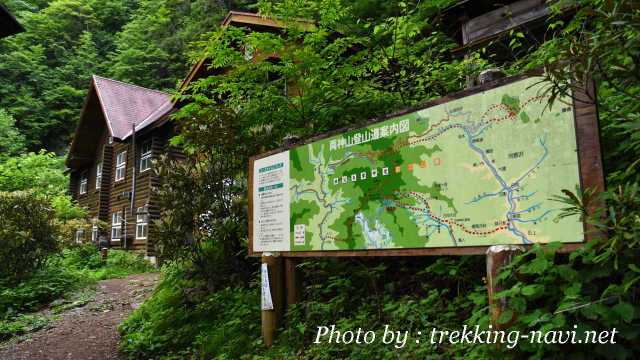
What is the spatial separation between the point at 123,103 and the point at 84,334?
1767 centimetres

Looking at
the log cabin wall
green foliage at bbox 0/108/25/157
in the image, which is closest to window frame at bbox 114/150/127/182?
the log cabin wall

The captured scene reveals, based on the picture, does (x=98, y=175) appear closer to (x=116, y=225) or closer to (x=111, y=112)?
(x=116, y=225)

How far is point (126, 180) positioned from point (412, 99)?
19801 millimetres

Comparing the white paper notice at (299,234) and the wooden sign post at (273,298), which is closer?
the white paper notice at (299,234)

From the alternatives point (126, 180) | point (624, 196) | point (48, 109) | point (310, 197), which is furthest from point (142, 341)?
point (48, 109)

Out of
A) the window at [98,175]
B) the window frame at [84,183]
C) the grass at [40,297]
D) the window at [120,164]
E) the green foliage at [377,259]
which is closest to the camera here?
the green foliage at [377,259]

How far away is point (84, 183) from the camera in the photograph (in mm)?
28766

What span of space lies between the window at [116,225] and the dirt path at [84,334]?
11499mm

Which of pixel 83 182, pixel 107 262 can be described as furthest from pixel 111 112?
pixel 83 182

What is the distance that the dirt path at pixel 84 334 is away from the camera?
Result: 6996 mm

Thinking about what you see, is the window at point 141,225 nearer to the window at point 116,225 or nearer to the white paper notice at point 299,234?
the window at point 116,225

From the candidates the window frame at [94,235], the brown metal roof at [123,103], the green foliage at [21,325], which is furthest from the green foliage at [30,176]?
the green foliage at [21,325]

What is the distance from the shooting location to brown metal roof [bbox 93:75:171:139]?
21.3 meters

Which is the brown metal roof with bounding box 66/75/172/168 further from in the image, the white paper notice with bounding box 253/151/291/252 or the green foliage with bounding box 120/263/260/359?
the white paper notice with bounding box 253/151/291/252
